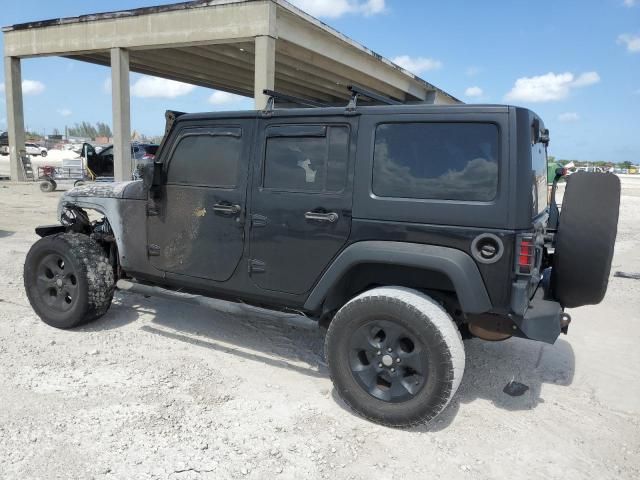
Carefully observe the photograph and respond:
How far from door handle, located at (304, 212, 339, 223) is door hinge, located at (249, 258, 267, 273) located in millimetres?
507

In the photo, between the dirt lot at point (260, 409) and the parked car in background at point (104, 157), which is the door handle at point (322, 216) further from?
the parked car in background at point (104, 157)

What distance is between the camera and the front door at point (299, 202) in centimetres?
333

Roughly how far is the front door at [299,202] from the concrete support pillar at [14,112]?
2212 cm

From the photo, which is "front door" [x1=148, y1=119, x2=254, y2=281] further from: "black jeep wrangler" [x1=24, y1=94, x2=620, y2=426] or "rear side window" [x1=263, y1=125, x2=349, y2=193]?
"rear side window" [x1=263, y1=125, x2=349, y2=193]

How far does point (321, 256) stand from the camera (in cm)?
336

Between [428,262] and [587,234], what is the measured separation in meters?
1.14

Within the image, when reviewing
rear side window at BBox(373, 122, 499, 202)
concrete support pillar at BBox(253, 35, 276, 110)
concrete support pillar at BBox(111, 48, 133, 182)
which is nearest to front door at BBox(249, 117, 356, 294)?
rear side window at BBox(373, 122, 499, 202)

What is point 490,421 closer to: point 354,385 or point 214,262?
point 354,385

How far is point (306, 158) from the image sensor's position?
11.4ft

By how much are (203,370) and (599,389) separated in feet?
9.71

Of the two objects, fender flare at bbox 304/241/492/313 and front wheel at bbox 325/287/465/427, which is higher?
fender flare at bbox 304/241/492/313

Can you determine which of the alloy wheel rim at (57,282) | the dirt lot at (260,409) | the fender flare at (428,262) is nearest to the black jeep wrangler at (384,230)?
the fender flare at (428,262)

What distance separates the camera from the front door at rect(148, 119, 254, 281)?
3.69 m

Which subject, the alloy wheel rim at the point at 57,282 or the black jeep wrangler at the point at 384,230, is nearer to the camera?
the black jeep wrangler at the point at 384,230
